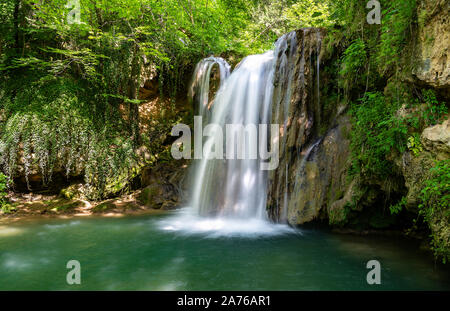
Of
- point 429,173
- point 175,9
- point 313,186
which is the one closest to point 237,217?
point 313,186

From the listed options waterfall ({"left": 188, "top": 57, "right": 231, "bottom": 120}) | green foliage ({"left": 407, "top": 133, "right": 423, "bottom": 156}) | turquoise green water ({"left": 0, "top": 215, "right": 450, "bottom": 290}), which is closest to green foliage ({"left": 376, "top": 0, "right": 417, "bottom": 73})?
green foliage ({"left": 407, "top": 133, "right": 423, "bottom": 156})

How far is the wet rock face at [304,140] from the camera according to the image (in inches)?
203

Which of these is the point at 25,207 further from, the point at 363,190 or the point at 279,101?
the point at 363,190

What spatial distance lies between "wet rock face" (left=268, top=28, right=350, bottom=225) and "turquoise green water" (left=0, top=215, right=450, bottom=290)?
27.3 inches

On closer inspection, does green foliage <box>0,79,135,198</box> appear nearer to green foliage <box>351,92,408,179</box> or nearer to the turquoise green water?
the turquoise green water

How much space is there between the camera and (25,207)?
24.7 feet

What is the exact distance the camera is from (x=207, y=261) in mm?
4016

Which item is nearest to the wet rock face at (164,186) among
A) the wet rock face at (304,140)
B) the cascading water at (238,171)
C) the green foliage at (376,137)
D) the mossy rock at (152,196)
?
the mossy rock at (152,196)

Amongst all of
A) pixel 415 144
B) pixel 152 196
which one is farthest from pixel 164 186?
pixel 415 144

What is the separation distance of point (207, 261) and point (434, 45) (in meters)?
4.19

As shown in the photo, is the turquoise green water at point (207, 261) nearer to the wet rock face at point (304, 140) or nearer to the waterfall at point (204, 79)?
the wet rock face at point (304, 140)

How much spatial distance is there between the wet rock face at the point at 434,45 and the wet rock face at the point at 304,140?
6.92 feet

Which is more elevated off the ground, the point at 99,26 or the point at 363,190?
the point at 99,26

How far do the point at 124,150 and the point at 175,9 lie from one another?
231 inches
